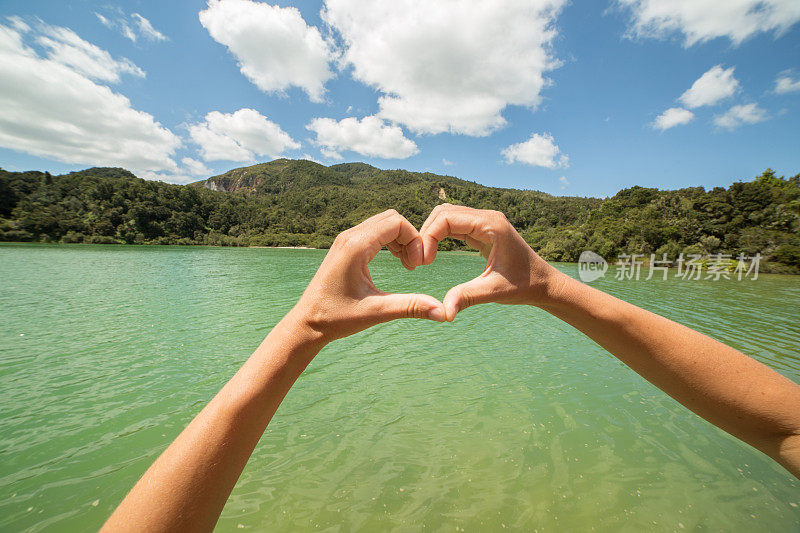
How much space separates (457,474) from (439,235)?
373cm

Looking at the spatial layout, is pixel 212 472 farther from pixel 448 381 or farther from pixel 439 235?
pixel 448 381

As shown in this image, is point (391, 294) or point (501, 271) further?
point (501, 271)

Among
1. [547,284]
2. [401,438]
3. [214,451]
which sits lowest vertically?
[401,438]

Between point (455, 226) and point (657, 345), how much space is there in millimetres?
1049

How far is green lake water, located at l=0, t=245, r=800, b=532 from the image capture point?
3414mm


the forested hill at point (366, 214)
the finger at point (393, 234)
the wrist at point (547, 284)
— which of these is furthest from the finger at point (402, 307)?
the forested hill at point (366, 214)

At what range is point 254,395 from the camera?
1.13 metres

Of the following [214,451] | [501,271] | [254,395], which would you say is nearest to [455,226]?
[501,271]

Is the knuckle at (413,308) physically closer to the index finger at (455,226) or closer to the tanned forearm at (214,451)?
the index finger at (455,226)

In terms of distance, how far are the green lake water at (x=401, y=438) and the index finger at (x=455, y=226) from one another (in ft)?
10.6

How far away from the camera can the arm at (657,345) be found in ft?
3.98

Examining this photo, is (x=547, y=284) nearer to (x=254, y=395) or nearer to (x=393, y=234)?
→ (x=393, y=234)

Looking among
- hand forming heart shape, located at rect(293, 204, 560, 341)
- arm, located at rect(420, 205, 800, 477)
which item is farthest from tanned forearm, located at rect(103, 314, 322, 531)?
arm, located at rect(420, 205, 800, 477)

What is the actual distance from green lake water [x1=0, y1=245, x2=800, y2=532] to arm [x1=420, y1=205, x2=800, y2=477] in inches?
112
